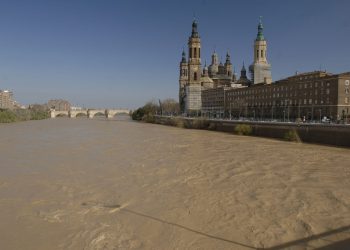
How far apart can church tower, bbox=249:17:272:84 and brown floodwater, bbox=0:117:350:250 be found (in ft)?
215

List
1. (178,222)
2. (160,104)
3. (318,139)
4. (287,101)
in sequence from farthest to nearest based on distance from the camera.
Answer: (160,104), (287,101), (318,139), (178,222)

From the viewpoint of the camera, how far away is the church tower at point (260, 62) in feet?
265

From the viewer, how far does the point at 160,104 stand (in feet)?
349

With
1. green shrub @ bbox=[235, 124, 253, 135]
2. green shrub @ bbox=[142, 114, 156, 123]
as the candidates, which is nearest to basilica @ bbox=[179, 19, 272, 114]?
green shrub @ bbox=[142, 114, 156, 123]

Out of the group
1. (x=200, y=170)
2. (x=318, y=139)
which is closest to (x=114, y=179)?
(x=200, y=170)

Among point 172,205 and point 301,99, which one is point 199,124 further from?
point 172,205

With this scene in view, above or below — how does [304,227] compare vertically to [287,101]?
below

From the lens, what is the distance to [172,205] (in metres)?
9.84

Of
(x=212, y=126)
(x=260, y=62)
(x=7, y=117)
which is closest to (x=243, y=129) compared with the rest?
(x=212, y=126)

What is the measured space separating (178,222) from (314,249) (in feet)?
9.96

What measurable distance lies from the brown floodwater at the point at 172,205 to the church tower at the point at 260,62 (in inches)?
2585

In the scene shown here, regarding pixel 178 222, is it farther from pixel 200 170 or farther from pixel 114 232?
pixel 200 170

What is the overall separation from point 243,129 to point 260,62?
46126mm

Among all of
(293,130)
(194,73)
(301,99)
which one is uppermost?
(194,73)
